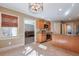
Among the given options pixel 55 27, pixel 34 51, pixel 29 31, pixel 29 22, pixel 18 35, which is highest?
pixel 29 22

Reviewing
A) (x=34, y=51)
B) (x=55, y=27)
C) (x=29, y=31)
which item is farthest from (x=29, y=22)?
(x=34, y=51)

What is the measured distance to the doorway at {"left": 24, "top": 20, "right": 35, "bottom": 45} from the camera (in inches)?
108

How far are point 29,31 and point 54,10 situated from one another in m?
0.99

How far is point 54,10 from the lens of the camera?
2646 mm

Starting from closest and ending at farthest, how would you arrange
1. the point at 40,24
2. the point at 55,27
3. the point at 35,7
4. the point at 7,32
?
1. the point at 35,7
2. the point at 7,32
3. the point at 55,27
4. the point at 40,24

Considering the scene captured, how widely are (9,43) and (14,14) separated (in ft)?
2.70

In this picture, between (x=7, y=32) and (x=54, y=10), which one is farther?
(x=54, y=10)

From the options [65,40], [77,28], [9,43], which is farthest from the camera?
[65,40]

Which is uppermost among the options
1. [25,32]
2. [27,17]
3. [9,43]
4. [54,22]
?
[27,17]

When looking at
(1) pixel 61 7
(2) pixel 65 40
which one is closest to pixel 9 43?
(1) pixel 61 7

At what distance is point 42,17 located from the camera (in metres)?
2.63

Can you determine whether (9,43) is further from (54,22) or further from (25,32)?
(54,22)

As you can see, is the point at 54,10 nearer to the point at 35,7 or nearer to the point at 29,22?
the point at 35,7

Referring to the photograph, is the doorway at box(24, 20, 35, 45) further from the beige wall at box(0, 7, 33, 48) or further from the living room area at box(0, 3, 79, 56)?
the beige wall at box(0, 7, 33, 48)
